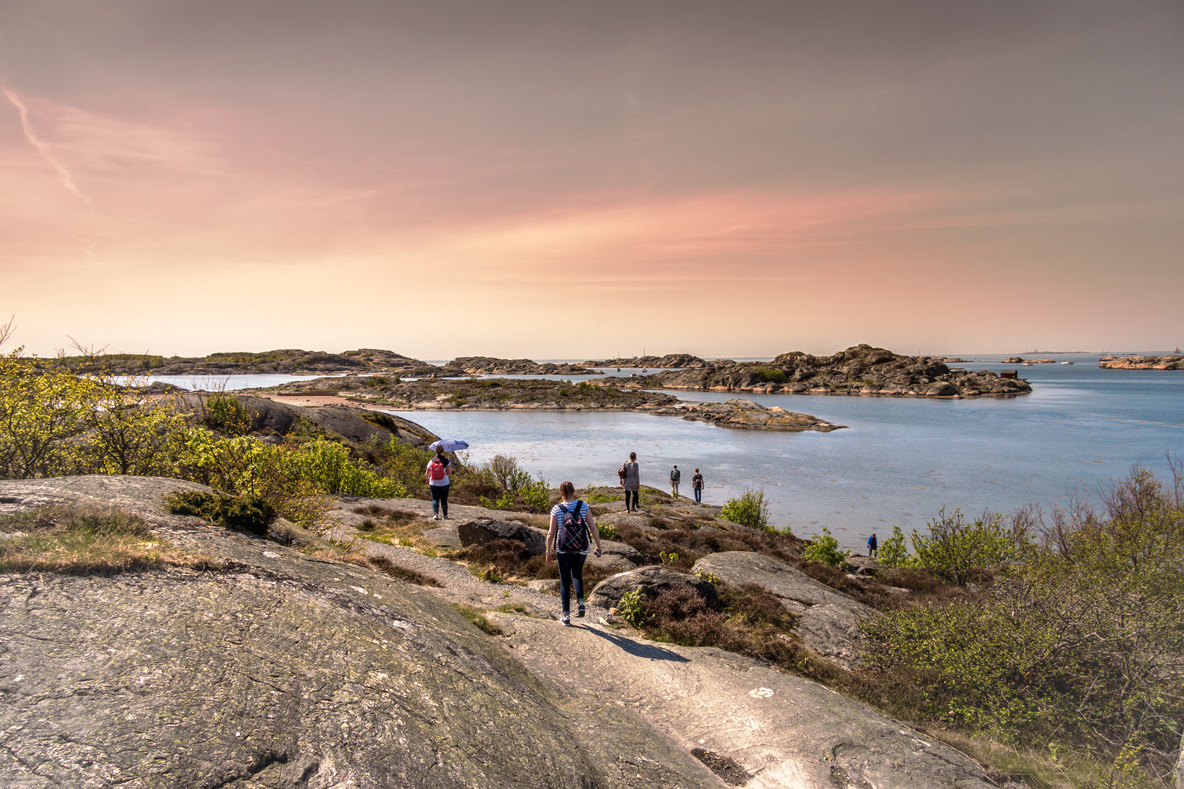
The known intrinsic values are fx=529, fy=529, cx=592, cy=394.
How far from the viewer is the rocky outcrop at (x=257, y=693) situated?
3734 millimetres

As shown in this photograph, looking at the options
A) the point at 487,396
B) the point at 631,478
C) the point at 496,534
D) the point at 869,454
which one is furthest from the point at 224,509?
the point at 487,396

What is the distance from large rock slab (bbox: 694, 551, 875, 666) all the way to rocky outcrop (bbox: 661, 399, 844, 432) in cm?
6355

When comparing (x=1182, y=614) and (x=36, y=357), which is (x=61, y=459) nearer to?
(x=36, y=357)

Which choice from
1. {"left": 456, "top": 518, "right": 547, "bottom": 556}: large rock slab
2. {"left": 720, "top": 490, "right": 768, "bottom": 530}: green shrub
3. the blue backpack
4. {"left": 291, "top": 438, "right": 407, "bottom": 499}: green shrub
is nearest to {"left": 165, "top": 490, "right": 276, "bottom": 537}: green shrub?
the blue backpack

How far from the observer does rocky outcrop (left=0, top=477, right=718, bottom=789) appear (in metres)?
3.73

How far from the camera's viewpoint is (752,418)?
83.6 m

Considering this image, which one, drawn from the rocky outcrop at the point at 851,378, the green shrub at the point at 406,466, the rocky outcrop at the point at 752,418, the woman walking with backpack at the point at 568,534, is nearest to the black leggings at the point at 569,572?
the woman walking with backpack at the point at 568,534

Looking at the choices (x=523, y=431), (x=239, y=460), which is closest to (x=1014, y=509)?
(x=239, y=460)

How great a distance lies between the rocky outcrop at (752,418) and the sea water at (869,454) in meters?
3.63

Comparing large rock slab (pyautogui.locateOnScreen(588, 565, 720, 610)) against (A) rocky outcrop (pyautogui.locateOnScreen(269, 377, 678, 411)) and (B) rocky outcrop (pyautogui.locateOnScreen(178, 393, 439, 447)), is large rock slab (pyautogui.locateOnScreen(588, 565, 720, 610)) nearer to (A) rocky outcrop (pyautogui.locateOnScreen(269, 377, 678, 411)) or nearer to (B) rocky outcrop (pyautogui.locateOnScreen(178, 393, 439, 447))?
(B) rocky outcrop (pyautogui.locateOnScreen(178, 393, 439, 447))

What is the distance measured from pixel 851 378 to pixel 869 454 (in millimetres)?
104544

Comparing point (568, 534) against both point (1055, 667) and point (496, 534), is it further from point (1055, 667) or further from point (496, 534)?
point (1055, 667)

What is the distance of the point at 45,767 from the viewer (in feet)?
10.9

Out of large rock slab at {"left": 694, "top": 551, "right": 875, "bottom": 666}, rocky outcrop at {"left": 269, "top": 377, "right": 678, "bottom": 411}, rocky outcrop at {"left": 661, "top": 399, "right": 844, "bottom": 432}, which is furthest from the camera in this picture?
rocky outcrop at {"left": 269, "top": 377, "right": 678, "bottom": 411}
